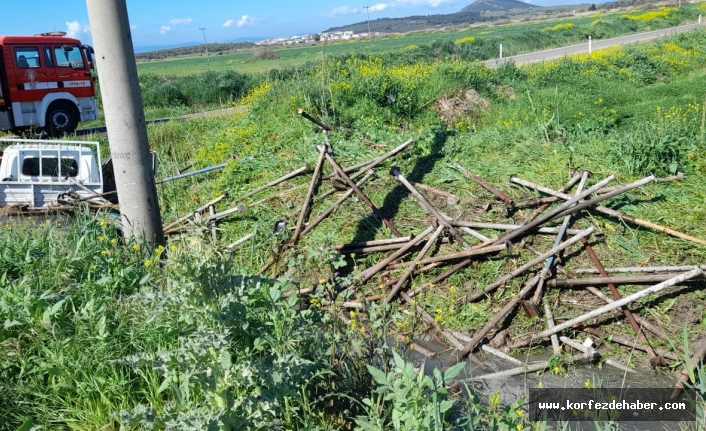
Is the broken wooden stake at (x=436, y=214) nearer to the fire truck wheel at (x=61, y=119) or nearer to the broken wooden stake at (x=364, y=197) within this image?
the broken wooden stake at (x=364, y=197)

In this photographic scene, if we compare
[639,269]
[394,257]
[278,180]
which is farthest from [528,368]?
[278,180]

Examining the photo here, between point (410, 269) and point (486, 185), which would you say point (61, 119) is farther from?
point (410, 269)

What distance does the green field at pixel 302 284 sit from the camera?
9.95 feet

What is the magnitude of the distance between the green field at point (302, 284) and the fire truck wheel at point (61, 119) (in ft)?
30.0

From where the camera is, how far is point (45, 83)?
61.6 feet

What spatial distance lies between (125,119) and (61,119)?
53.2 ft

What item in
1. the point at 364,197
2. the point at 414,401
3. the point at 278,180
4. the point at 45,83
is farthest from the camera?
the point at 45,83

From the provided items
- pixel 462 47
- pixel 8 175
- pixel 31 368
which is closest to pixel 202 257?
pixel 31 368

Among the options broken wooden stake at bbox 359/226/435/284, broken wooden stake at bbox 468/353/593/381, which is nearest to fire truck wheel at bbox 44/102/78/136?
broken wooden stake at bbox 359/226/435/284

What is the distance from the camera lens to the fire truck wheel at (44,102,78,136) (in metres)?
19.0

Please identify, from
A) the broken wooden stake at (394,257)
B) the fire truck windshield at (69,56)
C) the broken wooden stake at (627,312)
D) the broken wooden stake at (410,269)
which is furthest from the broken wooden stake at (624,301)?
the fire truck windshield at (69,56)

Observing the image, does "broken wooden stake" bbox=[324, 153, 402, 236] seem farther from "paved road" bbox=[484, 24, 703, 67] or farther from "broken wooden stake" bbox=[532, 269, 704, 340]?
"paved road" bbox=[484, 24, 703, 67]

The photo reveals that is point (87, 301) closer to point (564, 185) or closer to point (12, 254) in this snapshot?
point (12, 254)

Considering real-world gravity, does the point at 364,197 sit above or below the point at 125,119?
below
